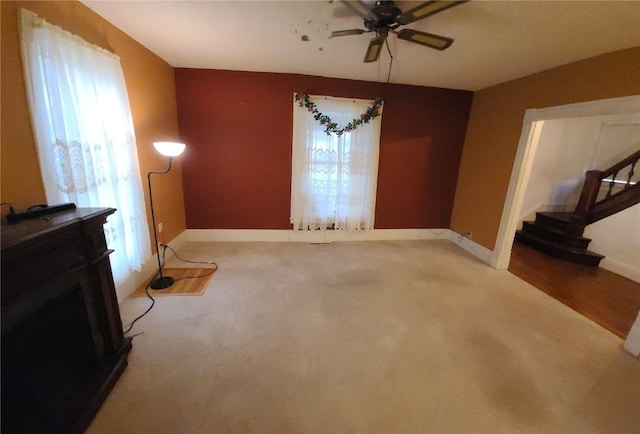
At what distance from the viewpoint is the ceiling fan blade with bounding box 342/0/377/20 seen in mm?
1408

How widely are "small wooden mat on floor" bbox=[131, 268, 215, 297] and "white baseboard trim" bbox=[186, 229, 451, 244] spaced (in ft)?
2.86

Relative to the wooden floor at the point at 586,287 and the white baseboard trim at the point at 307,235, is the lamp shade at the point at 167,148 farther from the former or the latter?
the wooden floor at the point at 586,287

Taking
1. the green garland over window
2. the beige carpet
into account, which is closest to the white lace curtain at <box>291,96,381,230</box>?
the green garland over window

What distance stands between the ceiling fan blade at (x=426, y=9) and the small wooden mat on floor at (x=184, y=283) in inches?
108

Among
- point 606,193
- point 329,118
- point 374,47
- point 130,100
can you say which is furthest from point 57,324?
point 606,193

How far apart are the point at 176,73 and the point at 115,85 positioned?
1.46 meters

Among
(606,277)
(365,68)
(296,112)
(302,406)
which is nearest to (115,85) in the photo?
(296,112)

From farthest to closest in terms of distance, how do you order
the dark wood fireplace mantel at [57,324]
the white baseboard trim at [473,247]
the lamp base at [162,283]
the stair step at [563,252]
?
the stair step at [563,252] → the white baseboard trim at [473,247] → the lamp base at [162,283] → the dark wood fireplace mantel at [57,324]

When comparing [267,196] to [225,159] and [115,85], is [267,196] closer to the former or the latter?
[225,159]

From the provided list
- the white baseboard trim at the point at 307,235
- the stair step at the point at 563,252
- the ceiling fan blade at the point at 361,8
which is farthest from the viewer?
the white baseboard trim at the point at 307,235

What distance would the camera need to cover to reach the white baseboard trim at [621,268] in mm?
3248

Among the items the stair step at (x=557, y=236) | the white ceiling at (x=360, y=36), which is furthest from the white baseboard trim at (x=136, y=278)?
the stair step at (x=557, y=236)

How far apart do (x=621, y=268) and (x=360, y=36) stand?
4.52 m

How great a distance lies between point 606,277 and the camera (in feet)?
10.8
